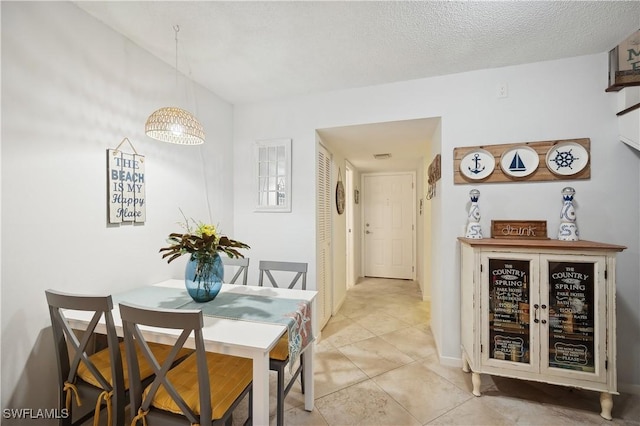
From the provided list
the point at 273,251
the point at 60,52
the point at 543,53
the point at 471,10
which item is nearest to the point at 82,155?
the point at 60,52

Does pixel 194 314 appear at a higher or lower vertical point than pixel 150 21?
lower

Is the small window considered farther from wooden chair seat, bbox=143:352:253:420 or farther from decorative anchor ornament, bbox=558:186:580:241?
decorative anchor ornament, bbox=558:186:580:241

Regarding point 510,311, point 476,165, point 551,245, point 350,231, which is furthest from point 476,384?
point 350,231

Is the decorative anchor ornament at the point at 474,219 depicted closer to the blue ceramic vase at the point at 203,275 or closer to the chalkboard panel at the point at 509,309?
→ the chalkboard panel at the point at 509,309

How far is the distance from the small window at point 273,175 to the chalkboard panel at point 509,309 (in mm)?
1880

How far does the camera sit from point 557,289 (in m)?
1.78

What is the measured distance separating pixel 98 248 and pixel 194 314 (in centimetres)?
115

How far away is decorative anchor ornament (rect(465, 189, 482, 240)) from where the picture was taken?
212 centimetres

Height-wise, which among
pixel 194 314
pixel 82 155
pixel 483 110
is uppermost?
pixel 483 110

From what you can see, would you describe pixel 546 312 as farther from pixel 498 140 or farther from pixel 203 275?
pixel 203 275

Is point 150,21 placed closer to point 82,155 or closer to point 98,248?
point 82,155

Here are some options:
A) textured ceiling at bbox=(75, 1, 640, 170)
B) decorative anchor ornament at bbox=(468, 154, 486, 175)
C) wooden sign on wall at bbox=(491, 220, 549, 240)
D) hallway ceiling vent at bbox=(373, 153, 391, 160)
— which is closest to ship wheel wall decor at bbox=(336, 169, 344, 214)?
hallway ceiling vent at bbox=(373, 153, 391, 160)

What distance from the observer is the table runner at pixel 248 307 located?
143 centimetres

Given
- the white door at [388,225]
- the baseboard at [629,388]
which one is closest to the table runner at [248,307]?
the baseboard at [629,388]
